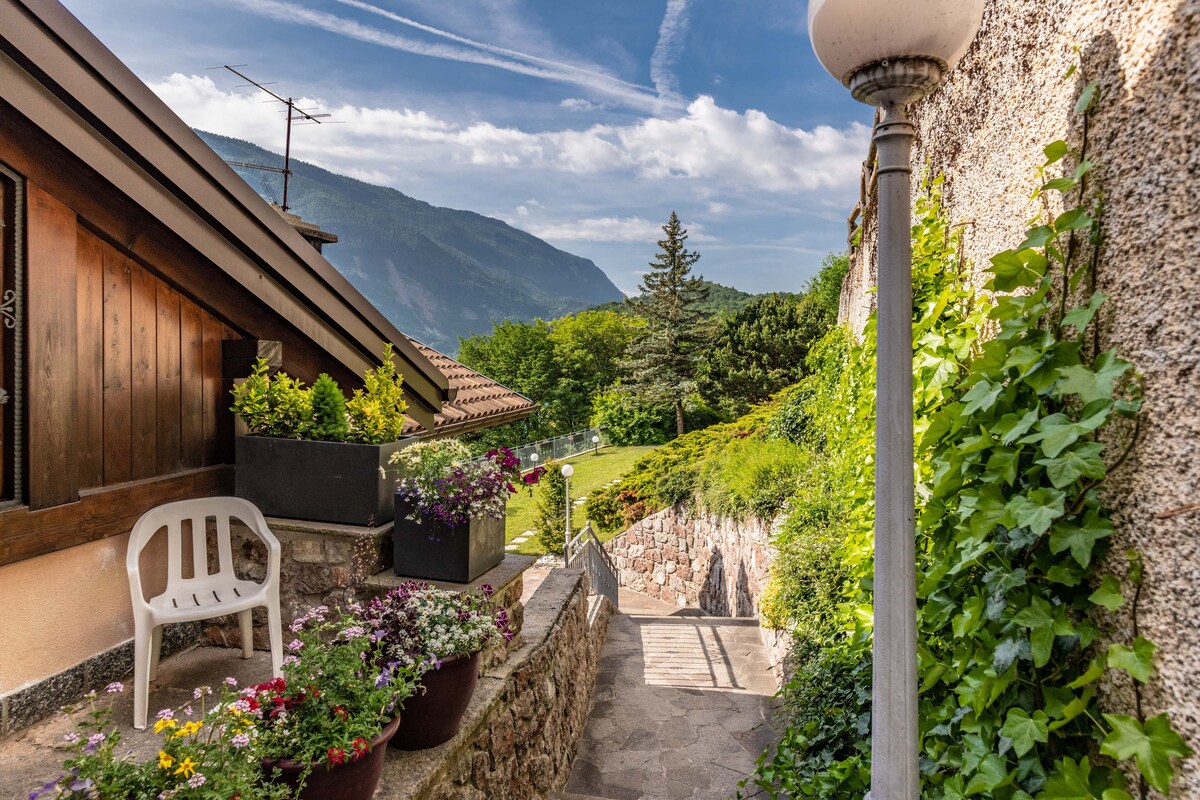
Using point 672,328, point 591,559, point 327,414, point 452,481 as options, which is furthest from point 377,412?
point 672,328

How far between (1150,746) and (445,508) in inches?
96.7

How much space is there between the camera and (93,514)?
2.73 metres

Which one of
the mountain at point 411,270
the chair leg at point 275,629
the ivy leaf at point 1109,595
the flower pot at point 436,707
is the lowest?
the flower pot at point 436,707

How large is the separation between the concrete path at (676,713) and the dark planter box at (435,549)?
196 centimetres

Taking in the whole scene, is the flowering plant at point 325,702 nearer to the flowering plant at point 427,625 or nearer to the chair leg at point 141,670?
the flowering plant at point 427,625

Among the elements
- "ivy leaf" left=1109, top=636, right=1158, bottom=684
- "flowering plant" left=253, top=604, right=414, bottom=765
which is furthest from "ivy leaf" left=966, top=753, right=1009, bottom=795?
"flowering plant" left=253, top=604, right=414, bottom=765

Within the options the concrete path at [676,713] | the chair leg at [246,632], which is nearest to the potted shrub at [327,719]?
the chair leg at [246,632]

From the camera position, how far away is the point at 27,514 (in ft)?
8.06

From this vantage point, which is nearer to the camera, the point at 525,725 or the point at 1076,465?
the point at 1076,465

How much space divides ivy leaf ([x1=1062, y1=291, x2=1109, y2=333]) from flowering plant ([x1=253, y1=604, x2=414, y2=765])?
2147 millimetres

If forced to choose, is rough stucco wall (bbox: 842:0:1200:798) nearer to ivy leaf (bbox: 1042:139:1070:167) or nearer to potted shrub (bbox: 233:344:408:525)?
ivy leaf (bbox: 1042:139:1070:167)

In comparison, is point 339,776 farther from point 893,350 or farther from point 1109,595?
point 1109,595

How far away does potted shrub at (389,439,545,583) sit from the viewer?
296 cm

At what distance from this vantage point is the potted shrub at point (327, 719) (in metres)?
1.87
